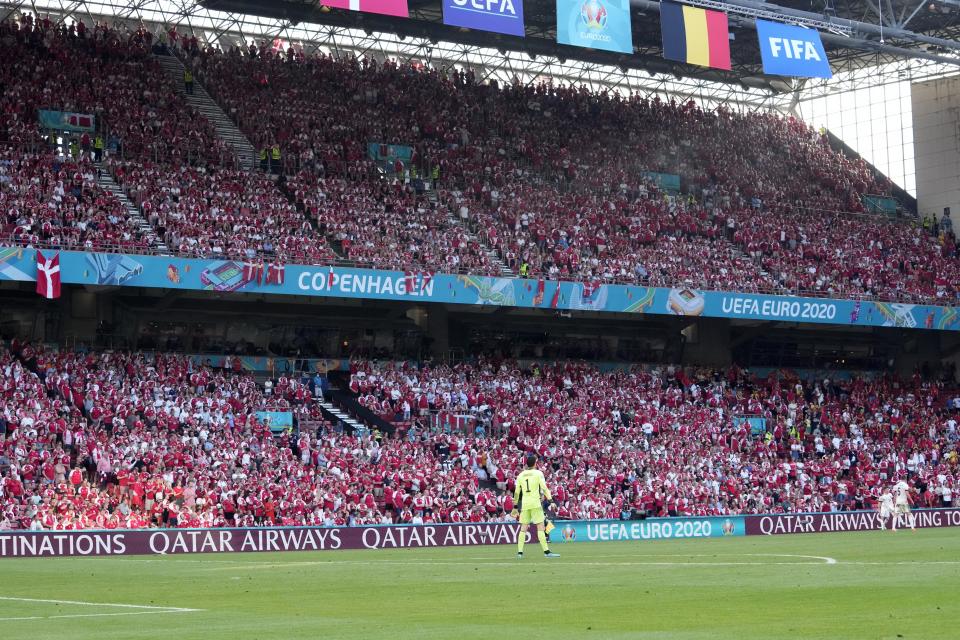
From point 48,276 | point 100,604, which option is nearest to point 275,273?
point 48,276

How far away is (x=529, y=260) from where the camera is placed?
50.2 m

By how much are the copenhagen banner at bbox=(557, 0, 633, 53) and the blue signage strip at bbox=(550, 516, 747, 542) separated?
1630 centimetres

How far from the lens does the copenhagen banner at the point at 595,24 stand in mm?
44406

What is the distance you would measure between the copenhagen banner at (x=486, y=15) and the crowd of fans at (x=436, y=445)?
1221 cm

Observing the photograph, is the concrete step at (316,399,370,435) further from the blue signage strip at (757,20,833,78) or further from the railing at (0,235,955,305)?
the blue signage strip at (757,20,833,78)

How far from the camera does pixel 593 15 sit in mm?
45000

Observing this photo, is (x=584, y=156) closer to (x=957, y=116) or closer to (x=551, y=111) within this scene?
(x=551, y=111)

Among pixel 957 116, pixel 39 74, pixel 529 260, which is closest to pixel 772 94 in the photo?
pixel 957 116

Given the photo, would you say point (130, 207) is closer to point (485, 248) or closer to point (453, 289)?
point (453, 289)

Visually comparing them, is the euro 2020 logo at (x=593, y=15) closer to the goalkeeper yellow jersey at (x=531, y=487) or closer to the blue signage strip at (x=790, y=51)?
the blue signage strip at (x=790, y=51)

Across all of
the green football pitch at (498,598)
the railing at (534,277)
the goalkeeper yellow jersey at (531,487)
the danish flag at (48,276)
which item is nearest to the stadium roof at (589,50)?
the railing at (534,277)

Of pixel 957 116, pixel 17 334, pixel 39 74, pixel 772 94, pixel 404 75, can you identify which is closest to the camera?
pixel 17 334

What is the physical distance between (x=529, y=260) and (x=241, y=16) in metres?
20.0

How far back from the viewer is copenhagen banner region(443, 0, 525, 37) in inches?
1697
